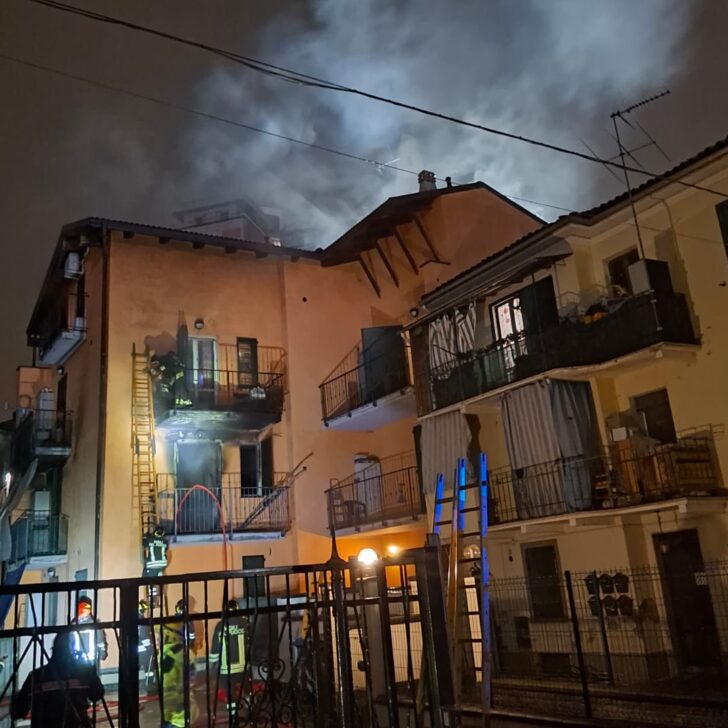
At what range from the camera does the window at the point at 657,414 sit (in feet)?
48.2

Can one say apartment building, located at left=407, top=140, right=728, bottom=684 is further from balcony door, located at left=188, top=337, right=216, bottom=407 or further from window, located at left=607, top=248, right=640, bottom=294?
balcony door, located at left=188, top=337, right=216, bottom=407

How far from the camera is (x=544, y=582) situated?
16703 mm

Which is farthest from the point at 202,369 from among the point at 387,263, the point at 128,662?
the point at 128,662

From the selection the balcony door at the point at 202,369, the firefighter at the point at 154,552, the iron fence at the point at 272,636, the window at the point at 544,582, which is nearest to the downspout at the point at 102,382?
the firefighter at the point at 154,552

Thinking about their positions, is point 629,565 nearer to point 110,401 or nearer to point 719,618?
point 719,618

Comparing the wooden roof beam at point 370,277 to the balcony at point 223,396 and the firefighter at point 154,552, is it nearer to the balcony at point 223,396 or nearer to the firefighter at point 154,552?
the balcony at point 223,396

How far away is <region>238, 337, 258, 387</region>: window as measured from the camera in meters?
22.0

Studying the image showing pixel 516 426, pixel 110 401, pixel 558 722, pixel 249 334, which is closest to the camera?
pixel 558 722

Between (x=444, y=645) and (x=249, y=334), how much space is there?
17.2 m

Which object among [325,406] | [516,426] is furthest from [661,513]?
[325,406]

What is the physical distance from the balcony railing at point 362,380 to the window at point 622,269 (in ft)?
21.4

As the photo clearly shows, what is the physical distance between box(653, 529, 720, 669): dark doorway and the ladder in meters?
3.91

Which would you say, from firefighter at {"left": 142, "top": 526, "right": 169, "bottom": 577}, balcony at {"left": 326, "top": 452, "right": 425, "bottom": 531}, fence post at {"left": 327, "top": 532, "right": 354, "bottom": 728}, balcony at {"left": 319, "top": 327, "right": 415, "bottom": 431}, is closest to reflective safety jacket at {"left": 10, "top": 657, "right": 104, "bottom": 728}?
fence post at {"left": 327, "top": 532, "right": 354, "bottom": 728}

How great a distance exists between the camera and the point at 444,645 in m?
6.31
